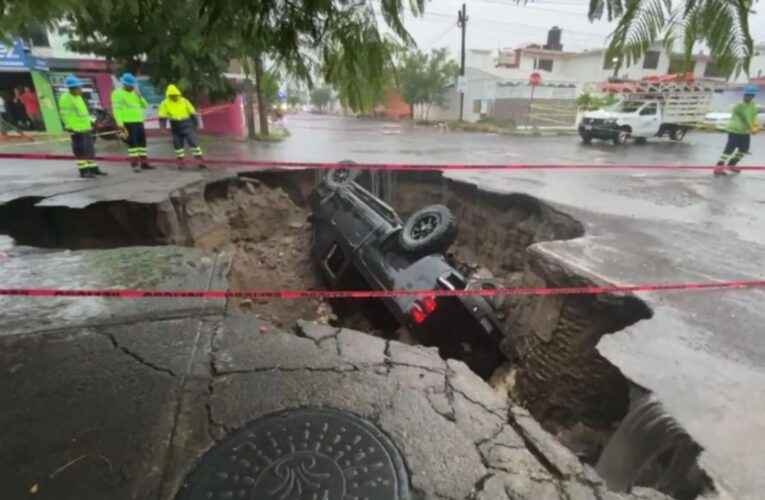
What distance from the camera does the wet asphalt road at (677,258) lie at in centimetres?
205

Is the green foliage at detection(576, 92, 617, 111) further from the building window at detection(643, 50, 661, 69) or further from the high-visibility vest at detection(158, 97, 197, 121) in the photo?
the building window at detection(643, 50, 661, 69)

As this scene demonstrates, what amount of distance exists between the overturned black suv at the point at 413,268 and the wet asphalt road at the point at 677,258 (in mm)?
943

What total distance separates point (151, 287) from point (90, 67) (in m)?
20.9

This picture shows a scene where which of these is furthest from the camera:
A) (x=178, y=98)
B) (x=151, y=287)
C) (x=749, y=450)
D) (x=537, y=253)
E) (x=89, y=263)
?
(x=178, y=98)

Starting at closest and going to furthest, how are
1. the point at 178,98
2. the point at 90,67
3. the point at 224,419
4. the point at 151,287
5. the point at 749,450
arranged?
the point at 749,450, the point at 224,419, the point at 151,287, the point at 178,98, the point at 90,67

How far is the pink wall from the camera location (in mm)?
18328

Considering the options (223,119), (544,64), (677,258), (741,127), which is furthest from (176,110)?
(544,64)

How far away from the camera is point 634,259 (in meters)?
3.99

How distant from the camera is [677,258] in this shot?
4105 mm

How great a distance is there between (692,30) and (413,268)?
3.00 meters

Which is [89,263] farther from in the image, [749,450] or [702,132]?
[702,132]

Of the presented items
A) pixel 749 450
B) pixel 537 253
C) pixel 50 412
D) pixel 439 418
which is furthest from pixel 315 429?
pixel 537 253

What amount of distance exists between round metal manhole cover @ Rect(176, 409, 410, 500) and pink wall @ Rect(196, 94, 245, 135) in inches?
728

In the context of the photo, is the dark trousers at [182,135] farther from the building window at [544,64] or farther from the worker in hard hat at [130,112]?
the building window at [544,64]
